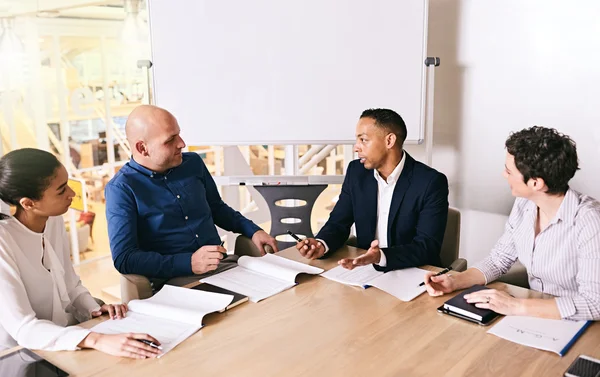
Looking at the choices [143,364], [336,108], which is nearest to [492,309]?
[143,364]

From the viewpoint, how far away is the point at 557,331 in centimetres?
142

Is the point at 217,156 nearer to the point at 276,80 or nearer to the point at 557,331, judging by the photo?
the point at 276,80

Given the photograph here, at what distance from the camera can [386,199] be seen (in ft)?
7.67

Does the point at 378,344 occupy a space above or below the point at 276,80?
below

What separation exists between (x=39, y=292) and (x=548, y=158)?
5.35 ft

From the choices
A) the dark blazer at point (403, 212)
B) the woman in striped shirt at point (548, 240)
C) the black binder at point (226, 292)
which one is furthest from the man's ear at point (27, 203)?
the woman in striped shirt at point (548, 240)

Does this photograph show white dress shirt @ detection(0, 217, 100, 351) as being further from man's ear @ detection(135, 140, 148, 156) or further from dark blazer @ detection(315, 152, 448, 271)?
dark blazer @ detection(315, 152, 448, 271)

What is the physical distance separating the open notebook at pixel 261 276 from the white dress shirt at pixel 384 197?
531mm

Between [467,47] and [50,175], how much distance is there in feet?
7.82

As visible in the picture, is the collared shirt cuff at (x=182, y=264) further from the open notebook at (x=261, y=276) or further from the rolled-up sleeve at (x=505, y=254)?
the rolled-up sleeve at (x=505, y=254)

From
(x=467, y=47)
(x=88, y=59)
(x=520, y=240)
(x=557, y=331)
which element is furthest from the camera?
(x=88, y=59)

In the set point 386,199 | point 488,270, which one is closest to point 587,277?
point 488,270

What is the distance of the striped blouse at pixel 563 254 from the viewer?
1.51 meters

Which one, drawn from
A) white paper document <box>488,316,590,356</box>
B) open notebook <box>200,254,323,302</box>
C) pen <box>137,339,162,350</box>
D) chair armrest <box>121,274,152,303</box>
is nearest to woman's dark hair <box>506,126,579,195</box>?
white paper document <box>488,316,590,356</box>
